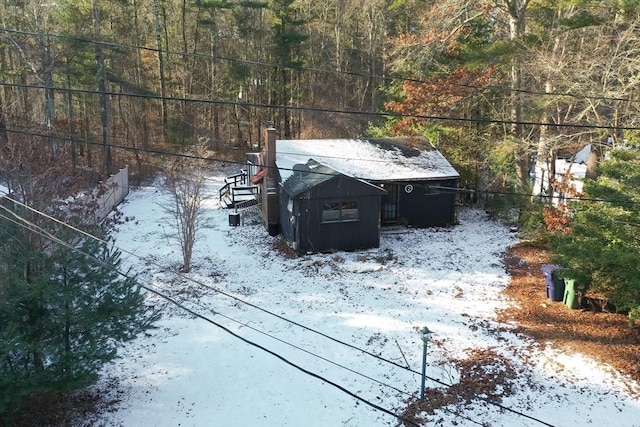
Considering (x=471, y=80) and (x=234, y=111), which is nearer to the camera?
(x=471, y=80)

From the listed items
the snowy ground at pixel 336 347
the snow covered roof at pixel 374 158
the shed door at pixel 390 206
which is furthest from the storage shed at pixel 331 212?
the shed door at pixel 390 206

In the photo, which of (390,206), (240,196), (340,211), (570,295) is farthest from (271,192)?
(570,295)

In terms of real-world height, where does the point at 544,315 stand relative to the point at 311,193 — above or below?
below

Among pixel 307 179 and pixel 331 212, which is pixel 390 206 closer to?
pixel 331 212

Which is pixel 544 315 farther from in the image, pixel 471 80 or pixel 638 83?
pixel 471 80

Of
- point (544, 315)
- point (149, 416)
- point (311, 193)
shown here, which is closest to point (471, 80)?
point (311, 193)

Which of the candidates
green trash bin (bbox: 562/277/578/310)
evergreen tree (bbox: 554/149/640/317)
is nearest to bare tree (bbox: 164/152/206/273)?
evergreen tree (bbox: 554/149/640/317)
